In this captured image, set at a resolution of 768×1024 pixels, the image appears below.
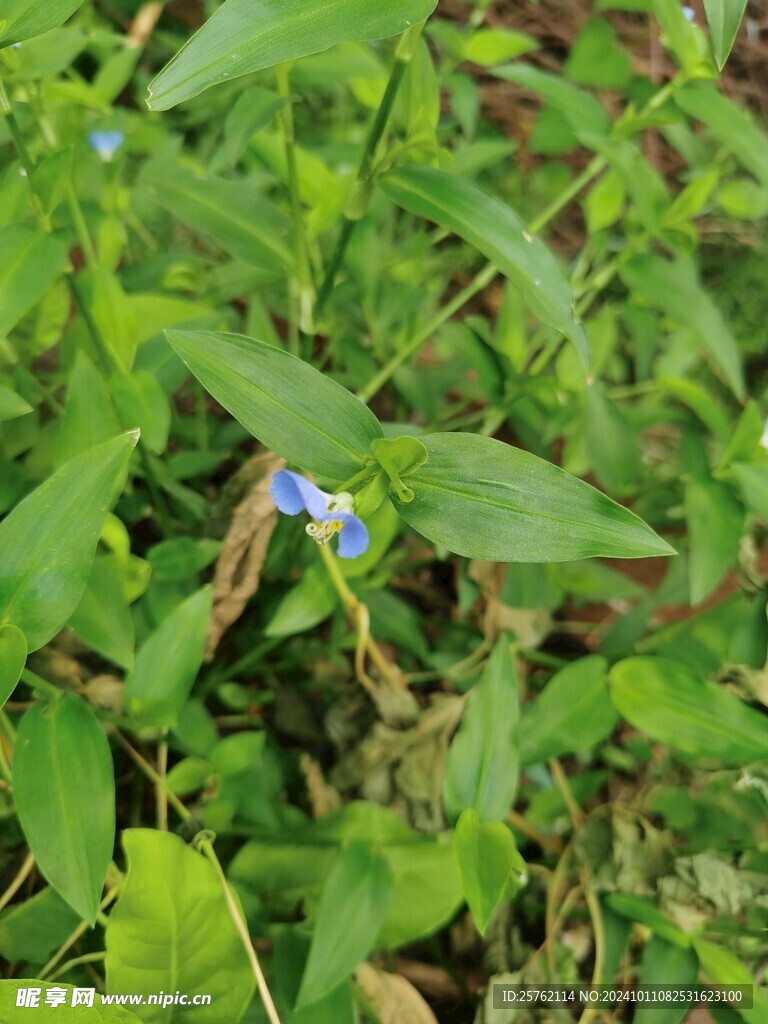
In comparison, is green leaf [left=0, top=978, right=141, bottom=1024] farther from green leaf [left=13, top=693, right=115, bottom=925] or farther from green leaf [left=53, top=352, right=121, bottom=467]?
green leaf [left=53, top=352, right=121, bottom=467]

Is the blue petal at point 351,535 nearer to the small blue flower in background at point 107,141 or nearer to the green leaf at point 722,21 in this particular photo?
the green leaf at point 722,21

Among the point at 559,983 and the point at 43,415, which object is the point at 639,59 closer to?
the point at 43,415

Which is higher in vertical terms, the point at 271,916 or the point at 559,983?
the point at 271,916

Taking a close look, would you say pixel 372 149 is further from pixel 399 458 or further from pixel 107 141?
pixel 107 141

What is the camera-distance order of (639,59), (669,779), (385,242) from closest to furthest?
(669,779) → (385,242) → (639,59)

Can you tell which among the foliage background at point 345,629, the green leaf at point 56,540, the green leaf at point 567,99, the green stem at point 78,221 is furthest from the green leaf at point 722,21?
the green stem at point 78,221

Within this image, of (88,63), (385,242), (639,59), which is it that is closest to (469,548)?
(385,242)

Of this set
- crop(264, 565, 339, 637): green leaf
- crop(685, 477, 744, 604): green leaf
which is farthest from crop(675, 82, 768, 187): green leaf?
crop(264, 565, 339, 637): green leaf
